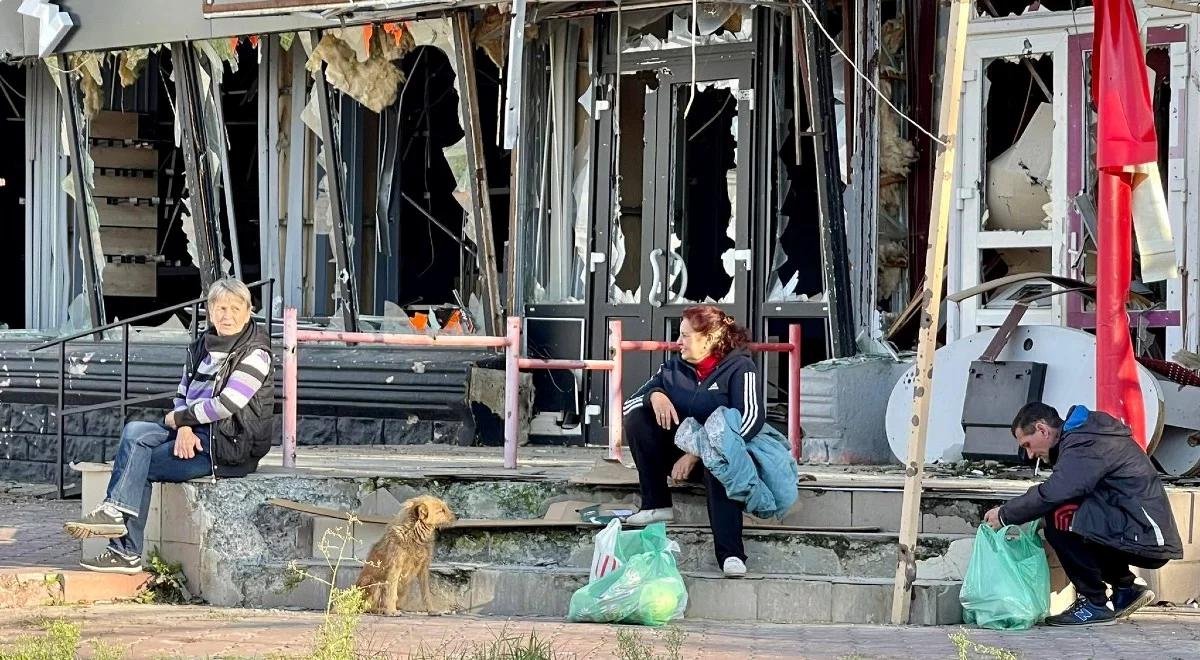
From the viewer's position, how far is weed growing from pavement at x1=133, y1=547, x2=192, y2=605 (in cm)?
850

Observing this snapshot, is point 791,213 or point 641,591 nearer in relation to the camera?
point 641,591

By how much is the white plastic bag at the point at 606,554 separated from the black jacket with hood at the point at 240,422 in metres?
2.00

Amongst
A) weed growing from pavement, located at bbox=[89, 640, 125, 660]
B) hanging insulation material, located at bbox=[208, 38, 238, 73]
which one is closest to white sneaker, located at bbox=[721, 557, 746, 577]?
weed growing from pavement, located at bbox=[89, 640, 125, 660]

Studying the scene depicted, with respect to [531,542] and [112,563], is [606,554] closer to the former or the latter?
[531,542]

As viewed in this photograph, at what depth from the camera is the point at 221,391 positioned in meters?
8.35

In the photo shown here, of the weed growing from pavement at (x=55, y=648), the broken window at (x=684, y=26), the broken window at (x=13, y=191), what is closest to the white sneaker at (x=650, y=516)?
the weed growing from pavement at (x=55, y=648)

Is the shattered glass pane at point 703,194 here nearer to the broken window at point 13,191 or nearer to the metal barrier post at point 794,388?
the metal barrier post at point 794,388

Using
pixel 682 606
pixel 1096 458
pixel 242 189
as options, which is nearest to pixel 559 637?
pixel 682 606

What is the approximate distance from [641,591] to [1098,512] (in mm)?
1969

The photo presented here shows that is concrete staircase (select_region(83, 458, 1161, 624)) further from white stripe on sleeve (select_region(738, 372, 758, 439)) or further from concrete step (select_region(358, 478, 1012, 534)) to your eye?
white stripe on sleeve (select_region(738, 372, 758, 439))

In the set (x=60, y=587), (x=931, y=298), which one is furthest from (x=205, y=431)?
(x=931, y=298)

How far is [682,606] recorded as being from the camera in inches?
288

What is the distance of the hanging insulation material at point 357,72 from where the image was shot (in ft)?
41.1

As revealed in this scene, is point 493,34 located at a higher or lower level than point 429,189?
higher
